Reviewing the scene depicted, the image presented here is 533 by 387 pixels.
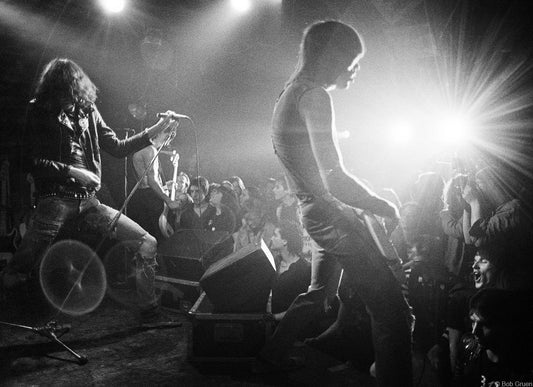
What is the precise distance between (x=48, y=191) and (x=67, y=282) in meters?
1.70

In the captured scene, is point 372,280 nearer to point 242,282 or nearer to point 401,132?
point 242,282

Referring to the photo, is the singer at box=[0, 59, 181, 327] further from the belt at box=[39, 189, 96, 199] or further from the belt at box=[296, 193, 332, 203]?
the belt at box=[296, 193, 332, 203]

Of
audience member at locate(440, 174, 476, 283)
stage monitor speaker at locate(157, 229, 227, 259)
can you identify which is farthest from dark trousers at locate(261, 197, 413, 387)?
stage monitor speaker at locate(157, 229, 227, 259)

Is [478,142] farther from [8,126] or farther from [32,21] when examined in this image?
[8,126]

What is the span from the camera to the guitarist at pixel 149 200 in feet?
18.9

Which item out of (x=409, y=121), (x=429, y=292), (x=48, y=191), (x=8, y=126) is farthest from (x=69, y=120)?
(x=8, y=126)

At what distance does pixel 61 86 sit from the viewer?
321 centimetres

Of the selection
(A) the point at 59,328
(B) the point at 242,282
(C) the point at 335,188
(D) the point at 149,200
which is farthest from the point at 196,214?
(C) the point at 335,188

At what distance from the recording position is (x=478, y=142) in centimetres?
545

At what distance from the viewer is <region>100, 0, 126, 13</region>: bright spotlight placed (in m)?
7.51

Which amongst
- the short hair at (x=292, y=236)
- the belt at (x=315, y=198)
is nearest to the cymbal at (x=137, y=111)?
the short hair at (x=292, y=236)

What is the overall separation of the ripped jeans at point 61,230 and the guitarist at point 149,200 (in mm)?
2230

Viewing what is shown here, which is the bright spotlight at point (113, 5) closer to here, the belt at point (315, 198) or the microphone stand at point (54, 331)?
the microphone stand at point (54, 331)

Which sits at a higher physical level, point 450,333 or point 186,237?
point 186,237
